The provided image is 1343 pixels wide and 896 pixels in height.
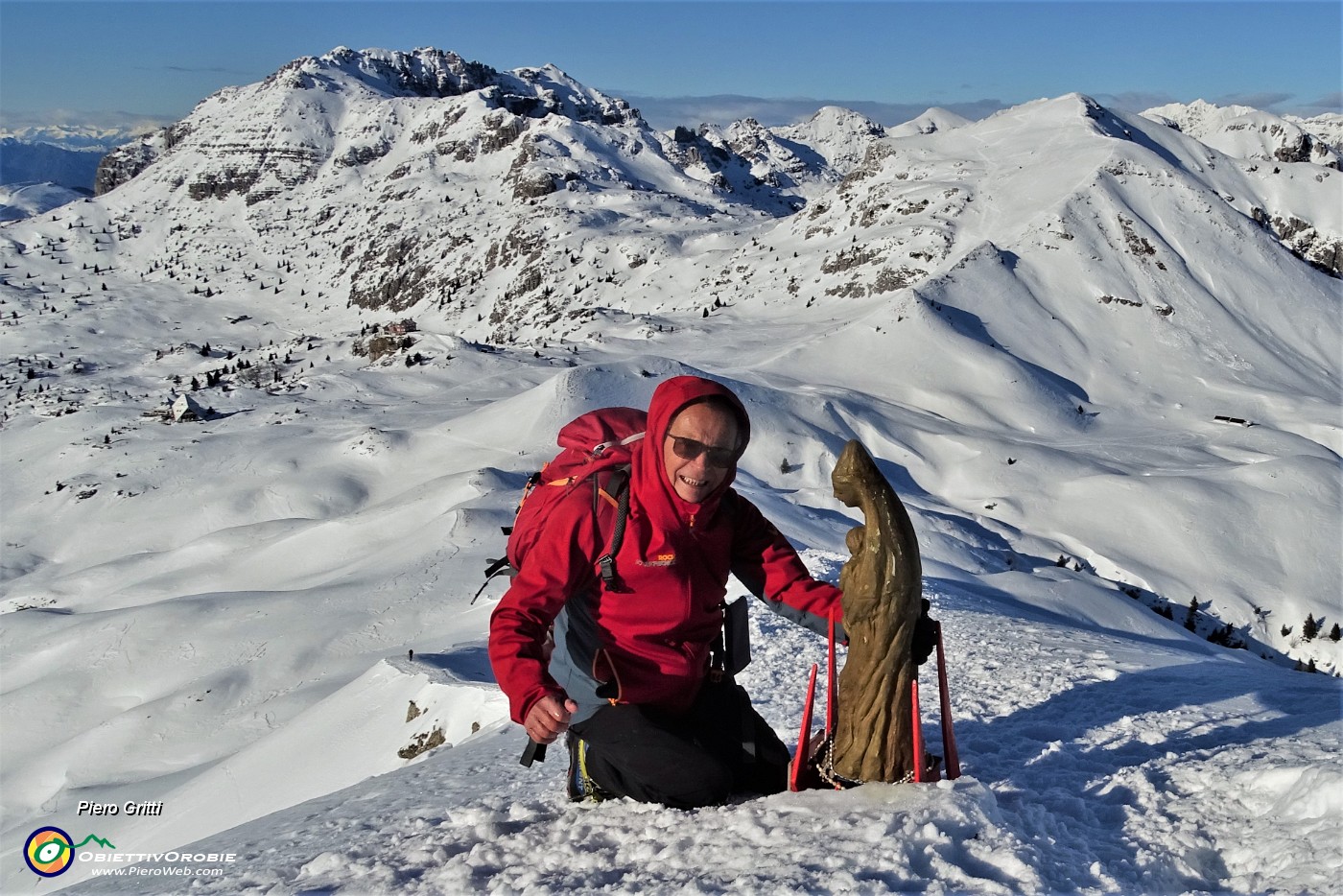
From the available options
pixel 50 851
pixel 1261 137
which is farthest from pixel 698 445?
pixel 1261 137

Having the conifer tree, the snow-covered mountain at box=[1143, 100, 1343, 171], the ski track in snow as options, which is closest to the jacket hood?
the ski track in snow

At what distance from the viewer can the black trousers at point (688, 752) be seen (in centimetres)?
390

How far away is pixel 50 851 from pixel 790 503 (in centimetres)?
1310

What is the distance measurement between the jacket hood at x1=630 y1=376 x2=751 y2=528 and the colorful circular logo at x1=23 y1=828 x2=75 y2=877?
18.7ft

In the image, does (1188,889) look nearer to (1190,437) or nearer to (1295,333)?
(1190,437)

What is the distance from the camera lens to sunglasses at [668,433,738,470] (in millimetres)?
3580

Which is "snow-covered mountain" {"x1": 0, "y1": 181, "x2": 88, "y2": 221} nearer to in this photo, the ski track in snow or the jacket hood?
the ski track in snow

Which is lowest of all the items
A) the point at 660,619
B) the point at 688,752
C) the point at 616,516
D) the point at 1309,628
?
the point at 1309,628

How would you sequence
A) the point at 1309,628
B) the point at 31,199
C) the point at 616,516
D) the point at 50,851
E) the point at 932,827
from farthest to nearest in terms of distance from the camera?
the point at 31,199 < the point at 1309,628 < the point at 50,851 < the point at 616,516 < the point at 932,827

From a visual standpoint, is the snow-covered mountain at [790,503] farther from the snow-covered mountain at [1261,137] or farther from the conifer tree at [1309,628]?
the snow-covered mountain at [1261,137]

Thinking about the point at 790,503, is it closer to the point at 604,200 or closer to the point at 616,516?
Answer: the point at 616,516

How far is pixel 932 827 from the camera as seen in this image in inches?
131

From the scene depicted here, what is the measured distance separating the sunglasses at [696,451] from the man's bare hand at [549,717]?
108cm

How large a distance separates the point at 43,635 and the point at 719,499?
14.5 m
